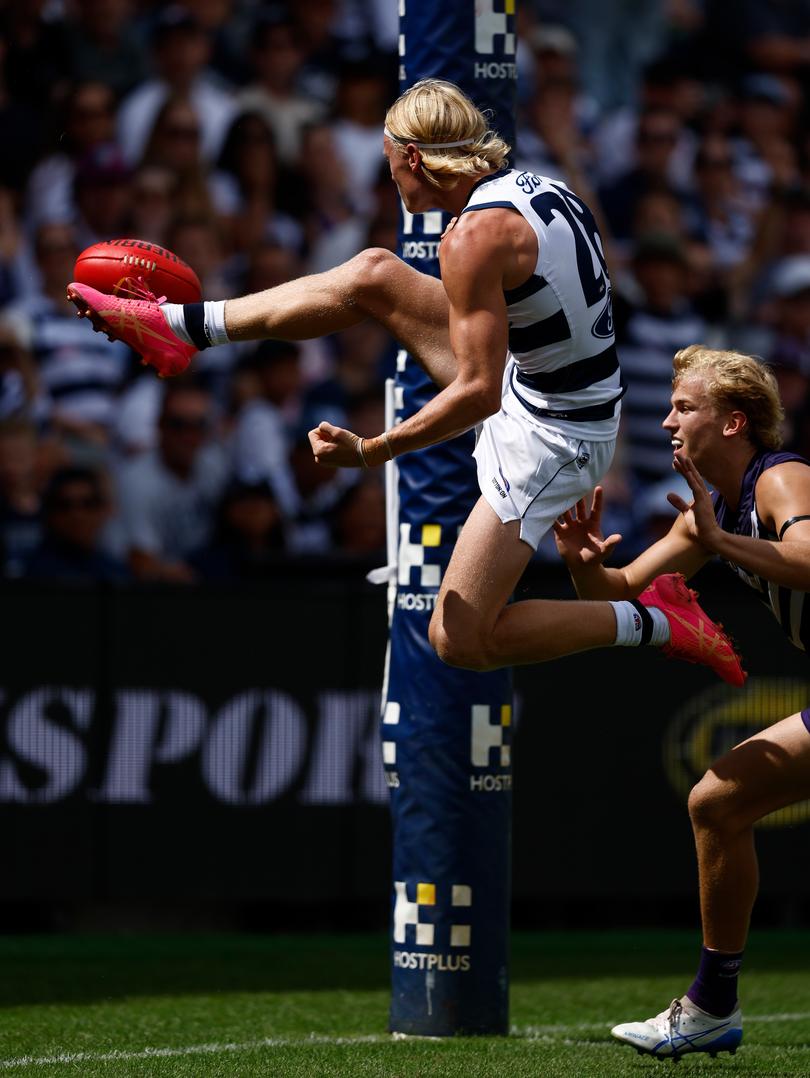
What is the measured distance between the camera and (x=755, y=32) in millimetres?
14336

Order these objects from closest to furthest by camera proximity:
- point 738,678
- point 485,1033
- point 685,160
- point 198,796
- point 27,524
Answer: point 738,678 < point 485,1033 < point 198,796 < point 27,524 < point 685,160

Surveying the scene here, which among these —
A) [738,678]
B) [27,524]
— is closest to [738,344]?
[27,524]

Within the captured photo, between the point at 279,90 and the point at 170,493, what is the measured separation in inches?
133

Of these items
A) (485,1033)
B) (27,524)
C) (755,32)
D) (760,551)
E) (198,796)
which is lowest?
(485,1033)

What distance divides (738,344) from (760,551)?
7806 millimetres

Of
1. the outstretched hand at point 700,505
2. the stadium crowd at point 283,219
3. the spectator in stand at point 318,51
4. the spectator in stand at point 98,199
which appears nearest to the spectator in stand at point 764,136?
the stadium crowd at point 283,219

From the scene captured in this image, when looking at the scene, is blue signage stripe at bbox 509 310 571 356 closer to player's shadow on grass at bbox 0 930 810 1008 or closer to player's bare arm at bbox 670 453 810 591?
player's bare arm at bbox 670 453 810 591

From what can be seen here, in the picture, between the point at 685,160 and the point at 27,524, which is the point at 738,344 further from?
the point at 27,524

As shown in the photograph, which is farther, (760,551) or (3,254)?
(3,254)

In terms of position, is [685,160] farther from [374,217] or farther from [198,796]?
[198,796]

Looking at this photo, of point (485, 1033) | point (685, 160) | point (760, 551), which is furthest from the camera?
point (685, 160)

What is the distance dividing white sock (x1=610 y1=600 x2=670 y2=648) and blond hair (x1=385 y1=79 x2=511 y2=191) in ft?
4.63

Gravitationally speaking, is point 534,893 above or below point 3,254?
below

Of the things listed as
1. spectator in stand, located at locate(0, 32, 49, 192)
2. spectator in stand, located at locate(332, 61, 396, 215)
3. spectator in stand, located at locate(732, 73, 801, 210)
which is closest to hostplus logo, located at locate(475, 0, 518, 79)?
spectator in stand, located at locate(0, 32, 49, 192)
